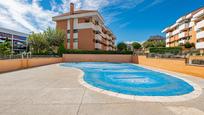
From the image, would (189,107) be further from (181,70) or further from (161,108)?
(181,70)

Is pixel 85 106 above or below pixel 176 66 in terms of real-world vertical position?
below

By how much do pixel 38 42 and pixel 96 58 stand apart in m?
13.0

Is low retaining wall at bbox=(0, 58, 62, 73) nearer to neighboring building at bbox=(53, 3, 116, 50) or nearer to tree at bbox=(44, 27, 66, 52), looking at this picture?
tree at bbox=(44, 27, 66, 52)

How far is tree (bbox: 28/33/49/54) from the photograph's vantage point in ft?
97.6

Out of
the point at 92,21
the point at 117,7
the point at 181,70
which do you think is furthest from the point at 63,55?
the point at 181,70

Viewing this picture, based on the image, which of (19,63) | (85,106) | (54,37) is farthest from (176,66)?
(54,37)

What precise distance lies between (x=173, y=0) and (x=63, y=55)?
23.0 metres

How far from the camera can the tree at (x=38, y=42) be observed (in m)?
29.7

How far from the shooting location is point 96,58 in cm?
3097

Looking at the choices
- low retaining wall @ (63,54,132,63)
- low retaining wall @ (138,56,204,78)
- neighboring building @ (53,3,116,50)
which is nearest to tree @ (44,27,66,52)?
low retaining wall @ (63,54,132,63)

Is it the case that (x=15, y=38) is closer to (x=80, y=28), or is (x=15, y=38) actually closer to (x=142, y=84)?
(x=80, y=28)

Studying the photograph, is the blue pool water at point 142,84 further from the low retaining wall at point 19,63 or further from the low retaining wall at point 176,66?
the low retaining wall at point 19,63

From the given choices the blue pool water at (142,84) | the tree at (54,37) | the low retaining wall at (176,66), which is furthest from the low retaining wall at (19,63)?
the low retaining wall at (176,66)

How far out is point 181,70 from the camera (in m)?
14.1
